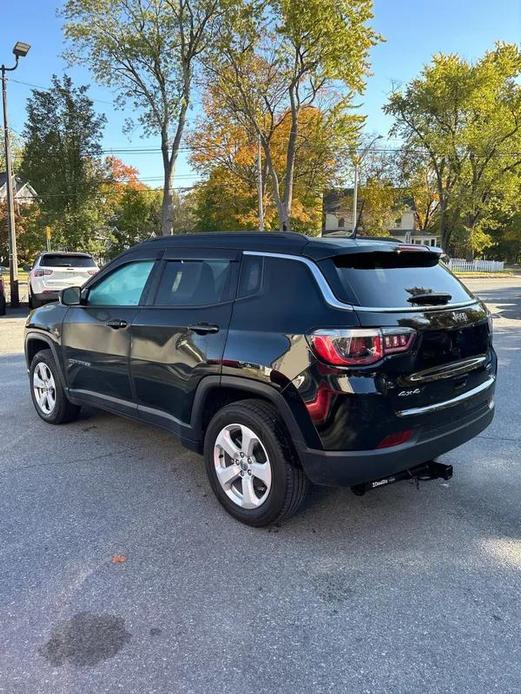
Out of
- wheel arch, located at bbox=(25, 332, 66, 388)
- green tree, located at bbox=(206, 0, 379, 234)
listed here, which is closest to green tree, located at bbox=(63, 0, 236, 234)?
green tree, located at bbox=(206, 0, 379, 234)

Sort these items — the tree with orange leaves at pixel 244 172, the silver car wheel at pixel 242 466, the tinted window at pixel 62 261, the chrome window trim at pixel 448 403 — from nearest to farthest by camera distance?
1. the chrome window trim at pixel 448 403
2. the silver car wheel at pixel 242 466
3. the tinted window at pixel 62 261
4. the tree with orange leaves at pixel 244 172

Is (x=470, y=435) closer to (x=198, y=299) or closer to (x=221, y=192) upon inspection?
(x=198, y=299)

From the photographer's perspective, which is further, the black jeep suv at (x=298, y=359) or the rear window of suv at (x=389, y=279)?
the rear window of suv at (x=389, y=279)

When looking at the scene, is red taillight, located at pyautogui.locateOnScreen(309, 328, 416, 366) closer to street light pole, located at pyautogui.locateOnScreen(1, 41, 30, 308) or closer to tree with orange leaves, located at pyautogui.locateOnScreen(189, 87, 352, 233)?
street light pole, located at pyautogui.locateOnScreen(1, 41, 30, 308)

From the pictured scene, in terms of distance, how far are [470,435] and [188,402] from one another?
1.86m

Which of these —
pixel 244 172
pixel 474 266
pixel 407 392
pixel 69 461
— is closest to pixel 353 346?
pixel 407 392

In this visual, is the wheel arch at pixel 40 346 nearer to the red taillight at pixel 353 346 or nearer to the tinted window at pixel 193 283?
the tinted window at pixel 193 283

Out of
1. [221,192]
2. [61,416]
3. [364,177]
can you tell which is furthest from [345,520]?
[364,177]

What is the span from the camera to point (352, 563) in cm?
296

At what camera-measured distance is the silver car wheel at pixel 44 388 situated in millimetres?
5254

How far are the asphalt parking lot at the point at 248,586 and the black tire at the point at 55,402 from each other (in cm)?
83

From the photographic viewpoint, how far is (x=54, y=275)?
540 inches

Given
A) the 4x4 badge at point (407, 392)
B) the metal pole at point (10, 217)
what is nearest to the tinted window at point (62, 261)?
the metal pole at point (10, 217)

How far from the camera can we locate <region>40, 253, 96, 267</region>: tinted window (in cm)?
1393
